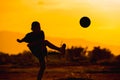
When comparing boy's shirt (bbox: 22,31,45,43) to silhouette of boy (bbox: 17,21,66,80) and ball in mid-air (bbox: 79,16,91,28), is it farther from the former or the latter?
ball in mid-air (bbox: 79,16,91,28)

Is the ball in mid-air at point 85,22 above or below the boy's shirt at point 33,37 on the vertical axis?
above

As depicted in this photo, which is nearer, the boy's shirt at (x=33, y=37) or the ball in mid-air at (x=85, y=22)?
the boy's shirt at (x=33, y=37)

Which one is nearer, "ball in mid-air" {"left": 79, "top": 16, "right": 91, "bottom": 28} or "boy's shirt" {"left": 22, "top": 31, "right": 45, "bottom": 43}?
"boy's shirt" {"left": 22, "top": 31, "right": 45, "bottom": 43}

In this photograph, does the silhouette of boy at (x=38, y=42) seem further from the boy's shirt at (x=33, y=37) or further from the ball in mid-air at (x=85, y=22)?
the ball in mid-air at (x=85, y=22)

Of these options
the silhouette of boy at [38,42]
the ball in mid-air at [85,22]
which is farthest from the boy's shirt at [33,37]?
the ball in mid-air at [85,22]

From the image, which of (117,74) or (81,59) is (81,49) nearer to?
(81,59)

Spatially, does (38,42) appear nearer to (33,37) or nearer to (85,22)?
(33,37)

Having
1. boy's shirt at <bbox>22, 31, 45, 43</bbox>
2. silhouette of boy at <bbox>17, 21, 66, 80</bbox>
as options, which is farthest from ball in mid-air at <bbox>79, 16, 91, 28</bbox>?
boy's shirt at <bbox>22, 31, 45, 43</bbox>

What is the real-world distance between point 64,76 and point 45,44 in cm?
525

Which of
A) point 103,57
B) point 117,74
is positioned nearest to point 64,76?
point 117,74

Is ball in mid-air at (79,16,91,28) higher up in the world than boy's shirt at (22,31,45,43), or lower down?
higher up

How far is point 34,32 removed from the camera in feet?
53.6

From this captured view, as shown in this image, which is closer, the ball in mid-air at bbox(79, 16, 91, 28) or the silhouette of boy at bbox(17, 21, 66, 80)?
A: the silhouette of boy at bbox(17, 21, 66, 80)

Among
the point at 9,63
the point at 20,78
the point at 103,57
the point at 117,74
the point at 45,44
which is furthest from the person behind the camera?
the point at 103,57
